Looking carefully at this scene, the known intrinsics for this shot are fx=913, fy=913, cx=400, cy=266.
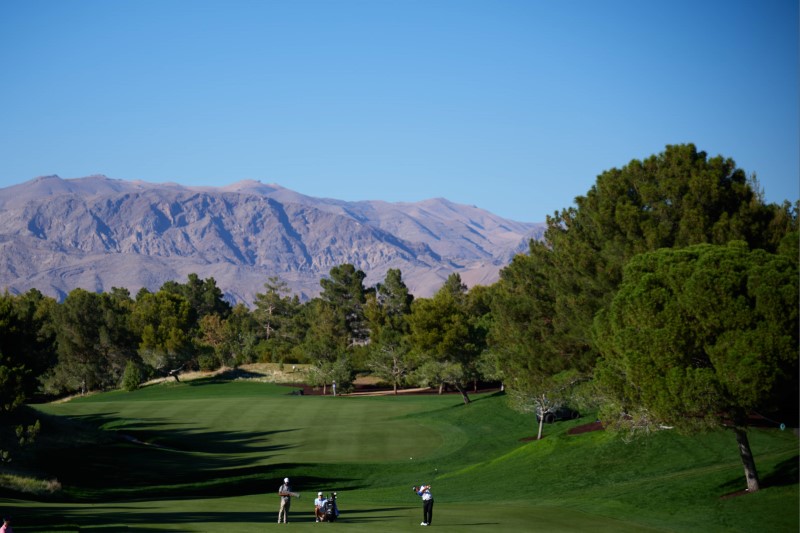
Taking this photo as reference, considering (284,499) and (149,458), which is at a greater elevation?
Result: (284,499)

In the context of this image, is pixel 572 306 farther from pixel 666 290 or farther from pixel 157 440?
pixel 157 440

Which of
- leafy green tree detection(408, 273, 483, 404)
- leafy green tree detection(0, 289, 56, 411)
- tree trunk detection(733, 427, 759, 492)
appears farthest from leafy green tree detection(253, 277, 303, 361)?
tree trunk detection(733, 427, 759, 492)

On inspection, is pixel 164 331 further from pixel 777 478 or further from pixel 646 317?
pixel 777 478

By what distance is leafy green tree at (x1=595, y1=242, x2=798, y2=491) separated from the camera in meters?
28.3

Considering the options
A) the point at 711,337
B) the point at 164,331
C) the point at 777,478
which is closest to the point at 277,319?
the point at 164,331

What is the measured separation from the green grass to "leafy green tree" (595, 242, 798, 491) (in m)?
3.65

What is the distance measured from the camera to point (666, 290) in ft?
101

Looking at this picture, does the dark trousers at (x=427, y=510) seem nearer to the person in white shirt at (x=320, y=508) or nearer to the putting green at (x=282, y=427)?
the person in white shirt at (x=320, y=508)

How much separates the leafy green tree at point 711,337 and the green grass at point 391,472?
3.65 meters

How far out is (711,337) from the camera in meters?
29.9

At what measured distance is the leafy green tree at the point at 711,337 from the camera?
28.3 m

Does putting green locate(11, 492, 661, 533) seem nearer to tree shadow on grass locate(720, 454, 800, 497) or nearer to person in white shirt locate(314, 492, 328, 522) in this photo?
person in white shirt locate(314, 492, 328, 522)

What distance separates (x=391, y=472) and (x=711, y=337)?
23976 millimetres

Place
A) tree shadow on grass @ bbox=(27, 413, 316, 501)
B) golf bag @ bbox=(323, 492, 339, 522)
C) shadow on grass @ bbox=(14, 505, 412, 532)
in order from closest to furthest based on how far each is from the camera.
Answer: shadow on grass @ bbox=(14, 505, 412, 532) < golf bag @ bbox=(323, 492, 339, 522) < tree shadow on grass @ bbox=(27, 413, 316, 501)
